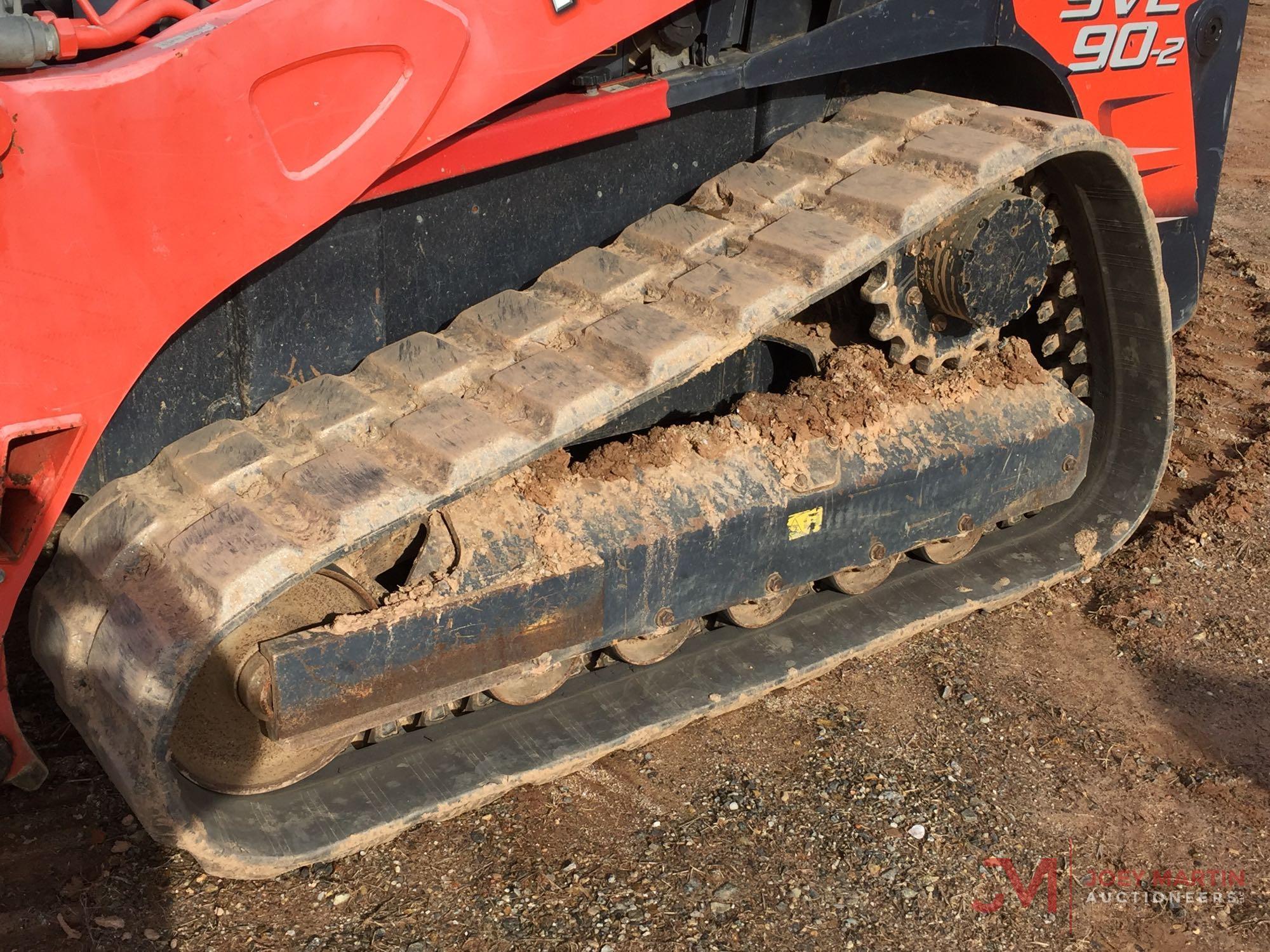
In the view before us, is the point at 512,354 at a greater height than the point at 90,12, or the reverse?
the point at 90,12

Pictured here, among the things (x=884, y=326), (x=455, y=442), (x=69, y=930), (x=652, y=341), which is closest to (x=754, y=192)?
(x=884, y=326)

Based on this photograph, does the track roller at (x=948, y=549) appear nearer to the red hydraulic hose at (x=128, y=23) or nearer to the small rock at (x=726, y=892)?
the small rock at (x=726, y=892)

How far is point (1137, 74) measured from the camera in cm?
349

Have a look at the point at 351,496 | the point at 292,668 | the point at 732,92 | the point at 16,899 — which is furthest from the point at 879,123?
the point at 16,899

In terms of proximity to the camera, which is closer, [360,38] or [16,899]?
[360,38]

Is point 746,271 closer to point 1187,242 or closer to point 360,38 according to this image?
point 360,38

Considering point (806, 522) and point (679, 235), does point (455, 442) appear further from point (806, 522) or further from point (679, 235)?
point (806, 522)

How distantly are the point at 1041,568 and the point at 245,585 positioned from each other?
2.28 meters

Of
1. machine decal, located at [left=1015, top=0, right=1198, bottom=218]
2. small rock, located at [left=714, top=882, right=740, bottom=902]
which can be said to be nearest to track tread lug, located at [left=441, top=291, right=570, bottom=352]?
small rock, located at [left=714, top=882, right=740, bottom=902]

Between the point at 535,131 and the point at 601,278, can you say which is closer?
the point at 535,131

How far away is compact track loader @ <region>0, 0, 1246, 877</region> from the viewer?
2.23m

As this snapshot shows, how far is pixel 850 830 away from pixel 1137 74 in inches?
79.2

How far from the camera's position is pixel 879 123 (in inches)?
123

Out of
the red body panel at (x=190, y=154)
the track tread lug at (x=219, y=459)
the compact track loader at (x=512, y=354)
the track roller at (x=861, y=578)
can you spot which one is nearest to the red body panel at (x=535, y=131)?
the compact track loader at (x=512, y=354)
